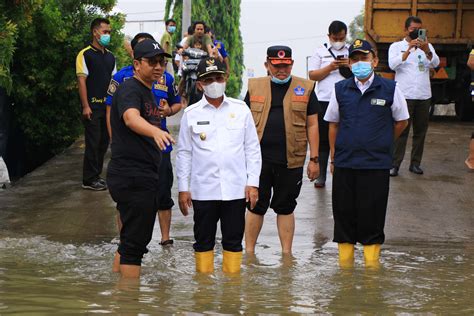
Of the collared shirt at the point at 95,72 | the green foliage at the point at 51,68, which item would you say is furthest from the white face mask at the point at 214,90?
the green foliage at the point at 51,68

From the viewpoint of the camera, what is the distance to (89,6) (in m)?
13.9

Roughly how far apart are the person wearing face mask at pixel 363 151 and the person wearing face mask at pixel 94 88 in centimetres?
390

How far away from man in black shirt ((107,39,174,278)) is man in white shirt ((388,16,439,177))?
5.71 m

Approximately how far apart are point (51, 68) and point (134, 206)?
22.3 feet

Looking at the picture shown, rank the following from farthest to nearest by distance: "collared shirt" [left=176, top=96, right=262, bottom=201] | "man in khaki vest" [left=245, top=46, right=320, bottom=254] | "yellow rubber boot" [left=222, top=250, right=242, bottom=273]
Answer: "man in khaki vest" [left=245, top=46, right=320, bottom=254] < "yellow rubber boot" [left=222, top=250, right=242, bottom=273] < "collared shirt" [left=176, top=96, right=262, bottom=201]

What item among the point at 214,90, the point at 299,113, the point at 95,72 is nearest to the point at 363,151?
the point at 299,113

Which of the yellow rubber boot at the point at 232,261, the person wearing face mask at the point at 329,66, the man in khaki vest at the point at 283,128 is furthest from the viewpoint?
the person wearing face mask at the point at 329,66

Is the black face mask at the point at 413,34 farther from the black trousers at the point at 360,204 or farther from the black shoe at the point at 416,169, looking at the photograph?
the black trousers at the point at 360,204

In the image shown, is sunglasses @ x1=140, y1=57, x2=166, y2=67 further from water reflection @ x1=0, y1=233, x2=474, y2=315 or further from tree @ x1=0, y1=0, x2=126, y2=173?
tree @ x1=0, y1=0, x2=126, y2=173

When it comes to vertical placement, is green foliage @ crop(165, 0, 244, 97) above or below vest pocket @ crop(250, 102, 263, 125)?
above

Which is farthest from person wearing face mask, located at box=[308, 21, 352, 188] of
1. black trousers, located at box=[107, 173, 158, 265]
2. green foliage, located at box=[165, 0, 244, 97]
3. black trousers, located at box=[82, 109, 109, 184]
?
green foliage, located at box=[165, 0, 244, 97]

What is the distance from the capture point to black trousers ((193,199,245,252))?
7.25m

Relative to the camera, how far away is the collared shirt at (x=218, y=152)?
7191 millimetres

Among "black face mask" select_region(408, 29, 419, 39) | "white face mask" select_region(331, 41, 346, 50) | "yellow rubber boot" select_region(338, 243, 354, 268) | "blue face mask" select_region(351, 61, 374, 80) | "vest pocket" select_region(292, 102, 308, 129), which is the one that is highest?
"black face mask" select_region(408, 29, 419, 39)
